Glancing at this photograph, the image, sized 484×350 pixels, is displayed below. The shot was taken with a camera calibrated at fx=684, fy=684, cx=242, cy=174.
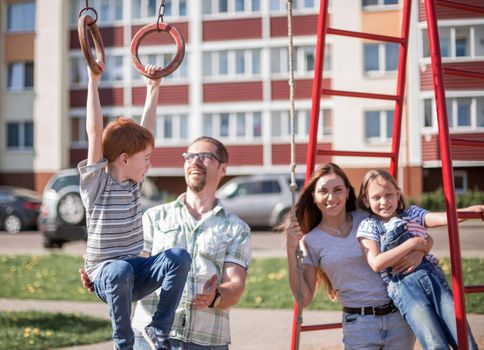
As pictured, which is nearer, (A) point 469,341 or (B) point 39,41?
(A) point 469,341

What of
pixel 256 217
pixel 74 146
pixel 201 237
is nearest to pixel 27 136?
pixel 74 146

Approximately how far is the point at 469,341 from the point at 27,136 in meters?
27.8

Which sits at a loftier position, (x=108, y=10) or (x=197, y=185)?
(x=108, y=10)

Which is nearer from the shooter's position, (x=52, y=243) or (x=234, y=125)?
(x=52, y=243)

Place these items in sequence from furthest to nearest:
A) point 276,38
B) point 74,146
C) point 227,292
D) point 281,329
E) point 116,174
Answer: point 74,146, point 276,38, point 281,329, point 227,292, point 116,174

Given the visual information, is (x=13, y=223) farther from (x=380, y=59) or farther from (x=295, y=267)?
(x=295, y=267)

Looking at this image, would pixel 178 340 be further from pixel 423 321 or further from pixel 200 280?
pixel 423 321

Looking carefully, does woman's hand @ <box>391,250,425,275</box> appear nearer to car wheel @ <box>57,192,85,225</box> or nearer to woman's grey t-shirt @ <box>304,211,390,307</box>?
woman's grey t-shirt @ <box>304,211,390,307</box>

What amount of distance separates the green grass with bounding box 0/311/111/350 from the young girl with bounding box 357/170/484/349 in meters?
3.53

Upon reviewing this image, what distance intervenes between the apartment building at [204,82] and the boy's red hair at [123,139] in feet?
64.6

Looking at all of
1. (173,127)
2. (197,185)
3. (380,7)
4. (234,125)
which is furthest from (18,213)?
(197,185)

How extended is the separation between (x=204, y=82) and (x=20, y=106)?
8.16 meters

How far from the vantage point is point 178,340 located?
10.3 feet

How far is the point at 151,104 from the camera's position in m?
3.30
